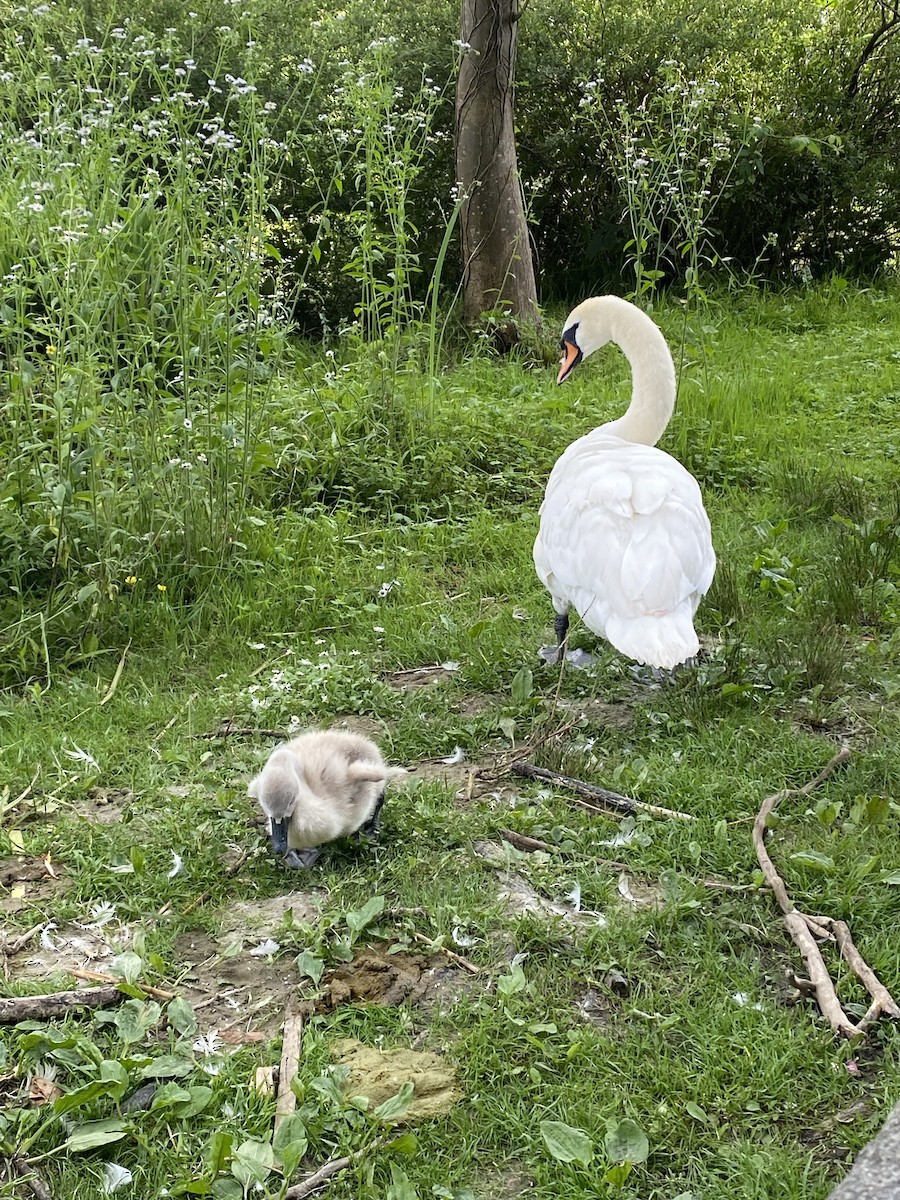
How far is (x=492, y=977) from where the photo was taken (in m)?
2.86

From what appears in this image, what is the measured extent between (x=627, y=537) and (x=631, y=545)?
5 cm

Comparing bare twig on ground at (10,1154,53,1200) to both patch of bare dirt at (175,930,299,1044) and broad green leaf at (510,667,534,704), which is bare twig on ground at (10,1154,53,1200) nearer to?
patch of bare dirt at (175,930,299,1044)

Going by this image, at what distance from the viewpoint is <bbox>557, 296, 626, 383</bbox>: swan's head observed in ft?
16.1

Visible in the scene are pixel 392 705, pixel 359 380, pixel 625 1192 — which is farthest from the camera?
pixel 359 380

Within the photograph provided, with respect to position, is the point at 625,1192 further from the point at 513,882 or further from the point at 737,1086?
the point at 513,882

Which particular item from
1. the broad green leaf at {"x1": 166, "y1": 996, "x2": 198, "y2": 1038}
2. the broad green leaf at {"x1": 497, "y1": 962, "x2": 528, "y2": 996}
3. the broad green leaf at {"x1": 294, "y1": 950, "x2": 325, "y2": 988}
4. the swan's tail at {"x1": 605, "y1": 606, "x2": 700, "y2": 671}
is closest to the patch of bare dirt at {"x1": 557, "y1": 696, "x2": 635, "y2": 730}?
the swan's tail at {"x1": 605, "y1": 606, "x2": 700, "y2": 671}

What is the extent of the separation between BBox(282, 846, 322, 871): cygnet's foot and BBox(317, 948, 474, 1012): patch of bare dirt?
1.38 feet

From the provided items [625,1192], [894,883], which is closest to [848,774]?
[894,883]

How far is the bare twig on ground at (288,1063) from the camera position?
8.05ft

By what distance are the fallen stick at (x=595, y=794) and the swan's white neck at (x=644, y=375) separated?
1.66 meters

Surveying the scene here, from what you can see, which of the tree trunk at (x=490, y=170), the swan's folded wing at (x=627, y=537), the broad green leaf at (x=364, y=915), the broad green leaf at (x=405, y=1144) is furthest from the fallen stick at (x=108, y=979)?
the tree trunk at (x=490, y=170)

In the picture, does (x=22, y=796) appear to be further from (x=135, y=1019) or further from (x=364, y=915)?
(x=364, y=915)

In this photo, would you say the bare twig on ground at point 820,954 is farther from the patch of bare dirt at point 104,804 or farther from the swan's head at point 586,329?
the swan's head at point 586,329

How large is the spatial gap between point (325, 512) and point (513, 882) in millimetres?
3001
